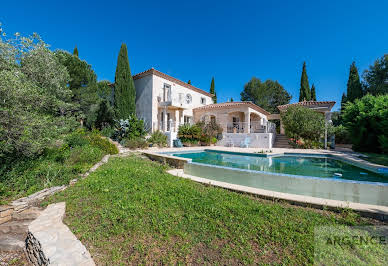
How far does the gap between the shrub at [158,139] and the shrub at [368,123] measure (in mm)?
14702

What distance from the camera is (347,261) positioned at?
1.94 meters

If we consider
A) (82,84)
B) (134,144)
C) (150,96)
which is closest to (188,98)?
(150,96)

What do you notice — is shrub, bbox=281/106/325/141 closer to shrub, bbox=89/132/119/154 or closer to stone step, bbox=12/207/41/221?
shrub, bbox=89/132/119/154

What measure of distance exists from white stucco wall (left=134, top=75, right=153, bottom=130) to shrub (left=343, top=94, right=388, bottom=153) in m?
17.4

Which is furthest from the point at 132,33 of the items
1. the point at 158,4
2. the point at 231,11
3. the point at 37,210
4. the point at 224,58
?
the point at 37,210

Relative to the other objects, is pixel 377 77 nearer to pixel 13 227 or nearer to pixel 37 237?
pixel 37 237

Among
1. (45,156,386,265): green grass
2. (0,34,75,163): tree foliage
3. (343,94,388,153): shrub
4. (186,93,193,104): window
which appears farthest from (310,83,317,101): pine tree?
(0,34,75,163): tree foliage

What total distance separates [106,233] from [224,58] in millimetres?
23972

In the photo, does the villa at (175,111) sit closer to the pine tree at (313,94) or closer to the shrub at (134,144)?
the shrub at (134,144)

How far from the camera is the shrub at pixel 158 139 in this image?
1422 cm

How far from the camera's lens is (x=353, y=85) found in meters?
23.8

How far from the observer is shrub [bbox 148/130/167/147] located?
560 inches

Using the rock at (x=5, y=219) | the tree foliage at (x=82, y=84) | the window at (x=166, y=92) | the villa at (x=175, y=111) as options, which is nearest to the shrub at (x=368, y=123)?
the villa at (x=175, y=111)

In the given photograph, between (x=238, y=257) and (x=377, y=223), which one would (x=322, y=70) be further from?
(x=238, y=257)
